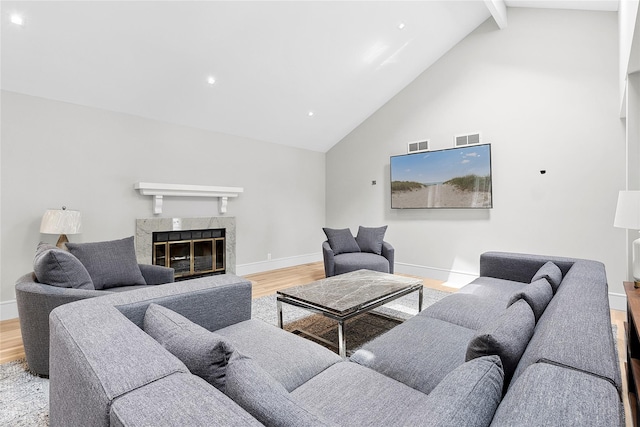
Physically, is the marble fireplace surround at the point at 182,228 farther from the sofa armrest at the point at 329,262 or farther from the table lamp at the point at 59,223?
the sofa armrest at the point at 329,262

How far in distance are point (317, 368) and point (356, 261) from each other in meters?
2.79

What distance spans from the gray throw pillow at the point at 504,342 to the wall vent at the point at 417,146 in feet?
13.9

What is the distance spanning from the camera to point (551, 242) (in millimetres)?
3988

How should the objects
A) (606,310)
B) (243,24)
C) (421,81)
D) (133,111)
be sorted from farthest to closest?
(421,81), (133,111), (243,24), (606,310)

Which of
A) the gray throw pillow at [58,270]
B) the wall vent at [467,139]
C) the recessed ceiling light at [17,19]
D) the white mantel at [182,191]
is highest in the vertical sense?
the recessed ceiling light at [17,19]

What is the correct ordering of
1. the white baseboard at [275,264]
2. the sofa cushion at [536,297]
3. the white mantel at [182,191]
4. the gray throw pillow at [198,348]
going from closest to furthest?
the gray throw pillow at [198,348], the sofa cushion at [536,297], the white mantel at [182,191], the white baseboard at [275,264]

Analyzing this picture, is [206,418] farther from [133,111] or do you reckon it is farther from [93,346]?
[133,111]

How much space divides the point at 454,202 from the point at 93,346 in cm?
472

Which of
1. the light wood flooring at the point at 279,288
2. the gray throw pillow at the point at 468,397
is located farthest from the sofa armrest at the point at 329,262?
the gray throw pillow at the point at 468,397

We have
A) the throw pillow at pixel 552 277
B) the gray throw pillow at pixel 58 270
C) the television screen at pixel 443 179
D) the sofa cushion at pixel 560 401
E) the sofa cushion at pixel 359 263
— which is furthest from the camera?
the television screen at pixel 443 179

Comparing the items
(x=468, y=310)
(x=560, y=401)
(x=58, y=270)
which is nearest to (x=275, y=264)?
(x=58, y=270)

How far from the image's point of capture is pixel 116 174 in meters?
3.87

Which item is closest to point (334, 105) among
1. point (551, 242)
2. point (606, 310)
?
point (551, 242)

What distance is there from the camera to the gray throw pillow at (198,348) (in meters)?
0.92
